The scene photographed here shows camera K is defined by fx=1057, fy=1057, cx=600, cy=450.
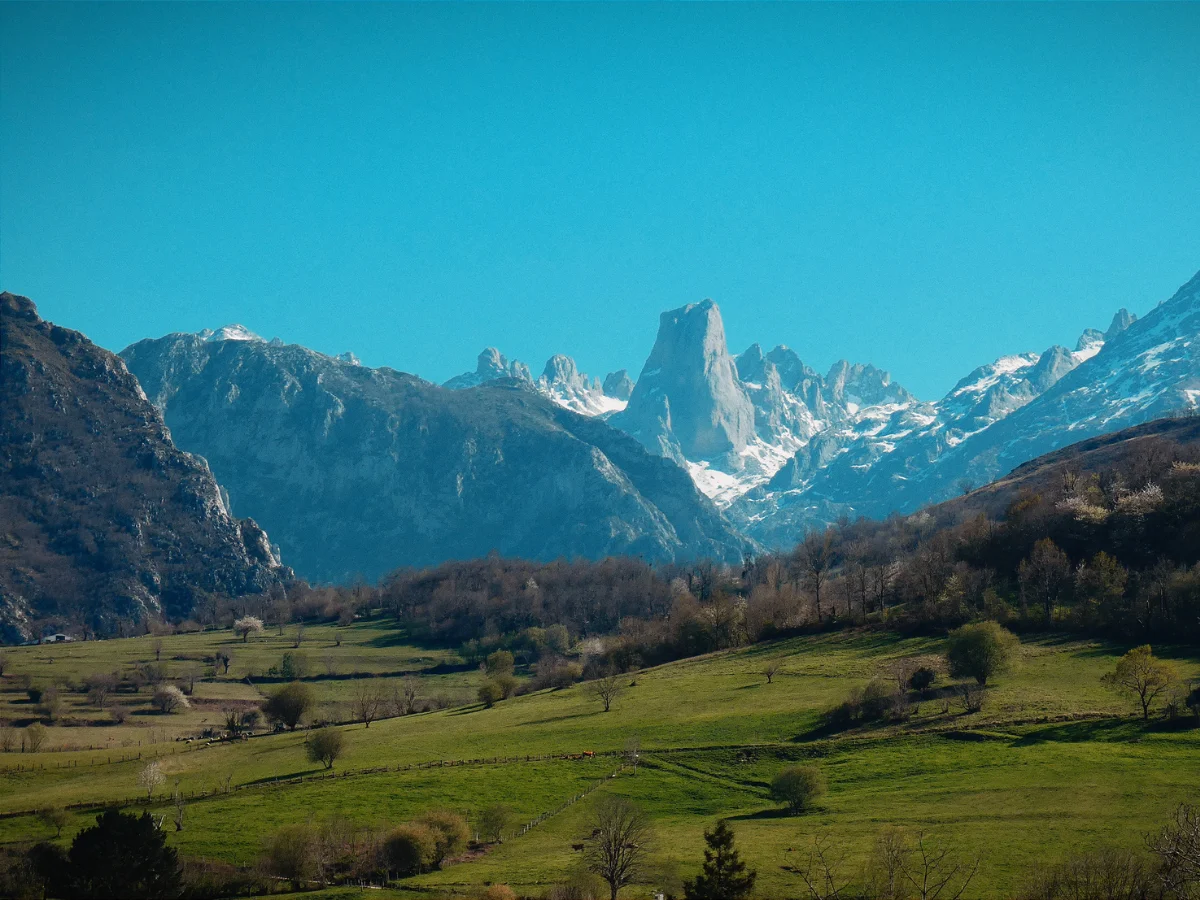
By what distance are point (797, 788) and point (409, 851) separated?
98.8 feet

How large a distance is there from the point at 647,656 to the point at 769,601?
21.4 metres

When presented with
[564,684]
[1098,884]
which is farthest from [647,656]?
[1098,884]

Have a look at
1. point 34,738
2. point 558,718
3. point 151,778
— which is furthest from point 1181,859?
point 34,738

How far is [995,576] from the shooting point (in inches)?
6083

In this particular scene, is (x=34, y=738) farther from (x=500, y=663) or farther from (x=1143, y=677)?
(x=1143, y=677)

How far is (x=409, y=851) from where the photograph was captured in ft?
251

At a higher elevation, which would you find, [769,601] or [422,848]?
[769,601]

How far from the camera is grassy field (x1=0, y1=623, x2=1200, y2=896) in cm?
7269

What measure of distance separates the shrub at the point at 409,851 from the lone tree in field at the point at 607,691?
47152mm

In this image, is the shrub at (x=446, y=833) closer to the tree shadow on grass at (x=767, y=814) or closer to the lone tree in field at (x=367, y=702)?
the tree shadow on grass at (x=767, y=814)

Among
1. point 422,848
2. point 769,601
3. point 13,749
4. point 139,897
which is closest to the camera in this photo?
point 139,897

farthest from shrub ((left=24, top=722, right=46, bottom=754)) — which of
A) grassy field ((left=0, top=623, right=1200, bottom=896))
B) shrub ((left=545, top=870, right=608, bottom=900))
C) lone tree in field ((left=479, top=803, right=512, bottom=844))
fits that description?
shrub ((left=545, top=870, right=608, bottom=900))

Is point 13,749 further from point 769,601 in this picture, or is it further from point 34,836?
point 769,601

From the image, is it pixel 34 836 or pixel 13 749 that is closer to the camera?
pixel 34 836
